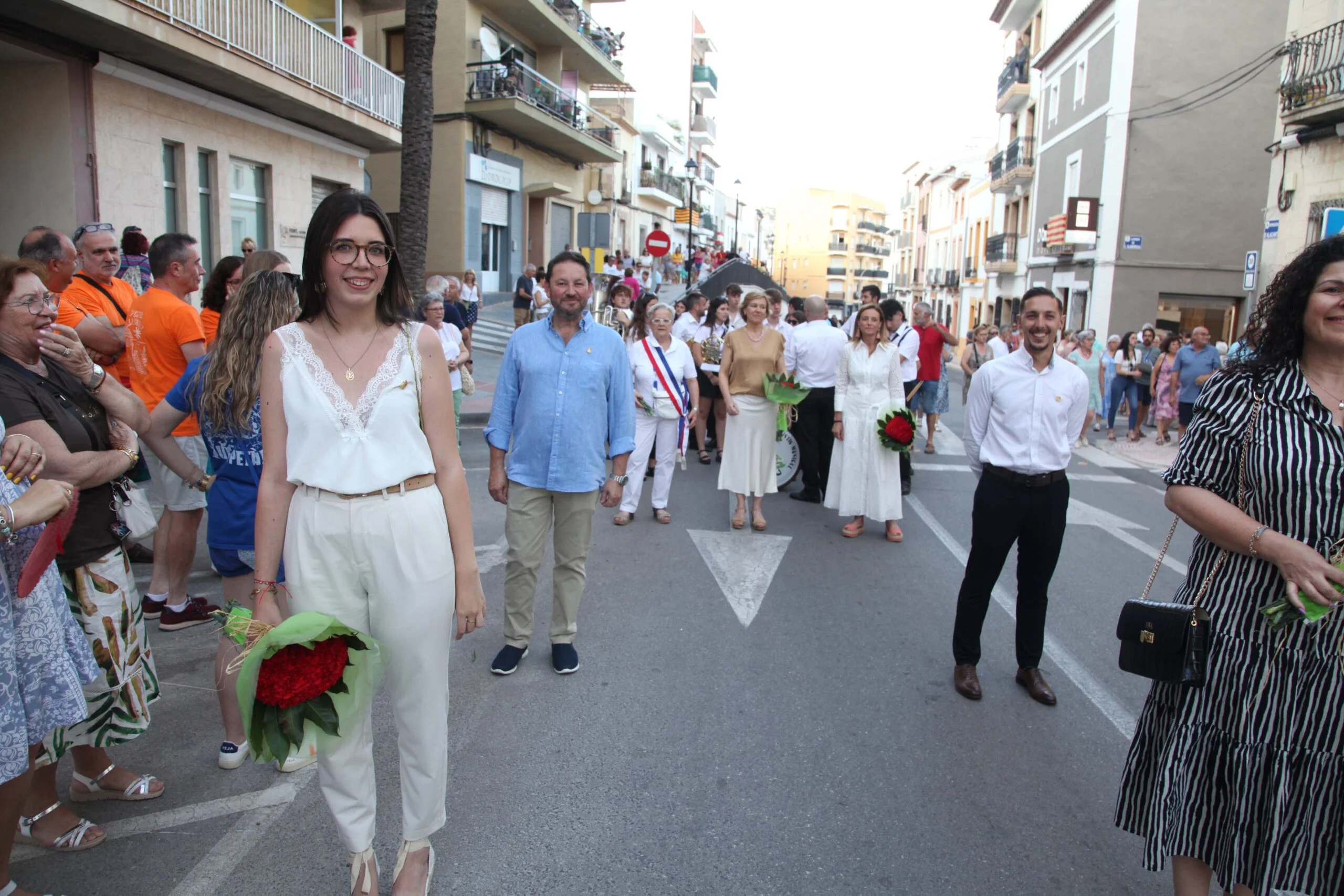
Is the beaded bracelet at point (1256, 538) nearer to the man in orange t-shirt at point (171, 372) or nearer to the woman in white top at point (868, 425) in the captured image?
the man in orange t-shirt at point (171, 372)

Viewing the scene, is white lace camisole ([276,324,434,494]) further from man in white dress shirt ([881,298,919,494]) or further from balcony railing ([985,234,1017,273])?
balcony railing ([985,234,1017,273])

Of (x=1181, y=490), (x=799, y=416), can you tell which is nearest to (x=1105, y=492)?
(x=799, y=416)

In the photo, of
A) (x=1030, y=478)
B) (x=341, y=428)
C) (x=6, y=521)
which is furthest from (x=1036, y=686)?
(x=6, y=521)

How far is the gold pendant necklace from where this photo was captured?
260 cm

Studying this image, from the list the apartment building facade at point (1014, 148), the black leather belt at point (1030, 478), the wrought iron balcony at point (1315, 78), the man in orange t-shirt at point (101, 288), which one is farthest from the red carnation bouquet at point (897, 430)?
the apartment building facade at point (1014, 148)

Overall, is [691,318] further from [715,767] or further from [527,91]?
[527,91]

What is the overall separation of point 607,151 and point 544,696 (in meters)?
29.4

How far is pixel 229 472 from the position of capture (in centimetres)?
362

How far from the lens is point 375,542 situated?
2539 mm

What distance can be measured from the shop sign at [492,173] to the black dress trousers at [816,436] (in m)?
17.6

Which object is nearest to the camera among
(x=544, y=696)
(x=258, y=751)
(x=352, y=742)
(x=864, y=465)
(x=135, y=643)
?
(x=258, y=751)

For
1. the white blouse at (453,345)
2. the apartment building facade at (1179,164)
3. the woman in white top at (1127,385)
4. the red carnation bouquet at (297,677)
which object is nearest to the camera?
the red carnation bouquet at (297,677)

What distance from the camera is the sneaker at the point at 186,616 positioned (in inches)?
196

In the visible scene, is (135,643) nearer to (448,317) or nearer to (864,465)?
(864,465)
